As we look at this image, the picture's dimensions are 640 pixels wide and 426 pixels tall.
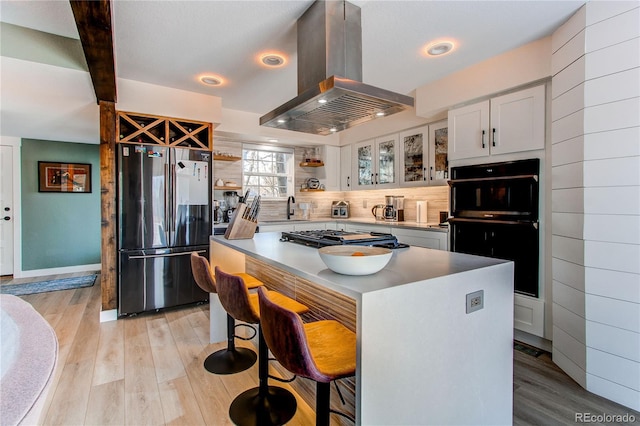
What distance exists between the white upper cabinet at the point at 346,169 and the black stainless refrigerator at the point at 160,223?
229cm

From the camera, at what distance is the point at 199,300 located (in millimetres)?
3762

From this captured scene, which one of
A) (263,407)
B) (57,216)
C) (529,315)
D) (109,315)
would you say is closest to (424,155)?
(529,315)

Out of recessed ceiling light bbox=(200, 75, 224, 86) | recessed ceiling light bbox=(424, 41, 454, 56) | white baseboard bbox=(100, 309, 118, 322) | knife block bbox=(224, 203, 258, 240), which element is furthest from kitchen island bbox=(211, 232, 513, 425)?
→ white baseboard bbox=(100, 309, 118, 322)

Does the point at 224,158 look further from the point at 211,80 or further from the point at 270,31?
the point at 270,31

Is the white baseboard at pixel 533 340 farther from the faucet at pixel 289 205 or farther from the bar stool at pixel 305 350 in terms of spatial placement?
the faucet at pixel 289 205

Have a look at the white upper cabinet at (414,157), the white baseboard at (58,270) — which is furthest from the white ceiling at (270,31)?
the white baseboard at (58,270)

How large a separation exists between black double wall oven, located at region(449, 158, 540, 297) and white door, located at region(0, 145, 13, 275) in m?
6.41

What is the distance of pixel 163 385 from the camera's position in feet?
6.96

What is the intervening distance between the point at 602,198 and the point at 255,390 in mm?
2471

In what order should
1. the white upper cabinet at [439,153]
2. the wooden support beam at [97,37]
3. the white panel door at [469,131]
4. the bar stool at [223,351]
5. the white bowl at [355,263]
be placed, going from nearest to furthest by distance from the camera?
1. the white bowl at [355,263]
2. the wooden support beam at [97,37]
3. the bar stool at [223,351]
4. the white panel door at [469,131]
5. the white upper cabinet at [439,153]

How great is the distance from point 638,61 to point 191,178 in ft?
12.5

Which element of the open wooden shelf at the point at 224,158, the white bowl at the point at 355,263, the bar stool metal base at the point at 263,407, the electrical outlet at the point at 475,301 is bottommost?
the bar stool metal base at the point at 263,407

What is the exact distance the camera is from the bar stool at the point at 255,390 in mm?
1661

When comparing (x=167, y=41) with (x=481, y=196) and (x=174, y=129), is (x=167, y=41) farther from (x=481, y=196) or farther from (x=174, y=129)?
(x=481, y=196)
